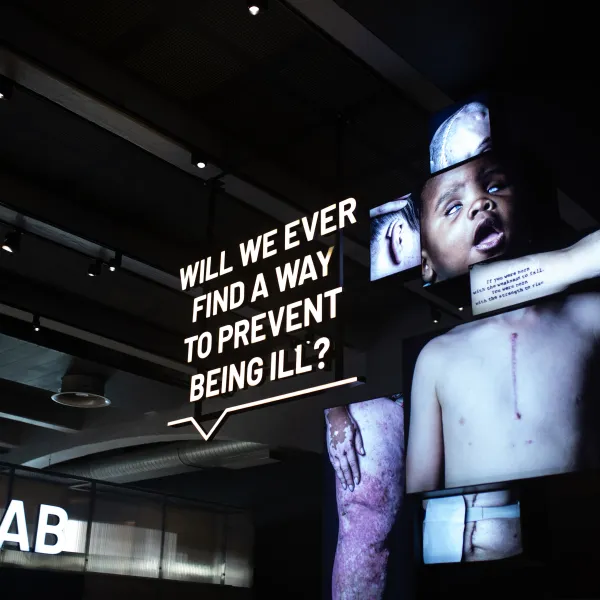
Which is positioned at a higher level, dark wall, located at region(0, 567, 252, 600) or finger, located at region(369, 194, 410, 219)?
finger, located at region(369, 194, 410, 219)

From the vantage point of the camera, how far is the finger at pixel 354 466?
25.0 ft

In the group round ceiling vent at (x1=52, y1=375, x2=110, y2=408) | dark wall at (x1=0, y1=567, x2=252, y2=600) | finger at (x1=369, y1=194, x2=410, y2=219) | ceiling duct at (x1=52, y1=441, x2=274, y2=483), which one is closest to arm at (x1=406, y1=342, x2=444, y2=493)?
finger at (x1=369, y1=194, x2=410, y2=219)

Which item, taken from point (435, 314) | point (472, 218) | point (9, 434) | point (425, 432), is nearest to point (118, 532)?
point (435, 314)

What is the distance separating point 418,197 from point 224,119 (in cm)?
171

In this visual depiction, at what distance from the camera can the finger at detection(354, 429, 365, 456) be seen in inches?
301

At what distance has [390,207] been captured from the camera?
6449 millimetres

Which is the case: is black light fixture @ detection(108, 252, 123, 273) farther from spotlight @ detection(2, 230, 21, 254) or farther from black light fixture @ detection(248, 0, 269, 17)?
black light fixture @ detection(248, 0, 269, 17)

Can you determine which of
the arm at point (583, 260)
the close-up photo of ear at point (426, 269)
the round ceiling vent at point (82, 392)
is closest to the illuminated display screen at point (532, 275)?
the arm at point (583, 260)

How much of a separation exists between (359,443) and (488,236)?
287 cm

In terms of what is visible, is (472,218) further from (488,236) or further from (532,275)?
(532,275)

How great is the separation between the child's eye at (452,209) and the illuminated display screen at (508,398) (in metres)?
0.87

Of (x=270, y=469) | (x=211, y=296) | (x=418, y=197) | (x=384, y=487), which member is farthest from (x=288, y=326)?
(x=270, y=469)

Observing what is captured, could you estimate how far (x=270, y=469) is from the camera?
500 inches

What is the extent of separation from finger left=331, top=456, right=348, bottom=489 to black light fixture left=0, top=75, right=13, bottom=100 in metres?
4.38
